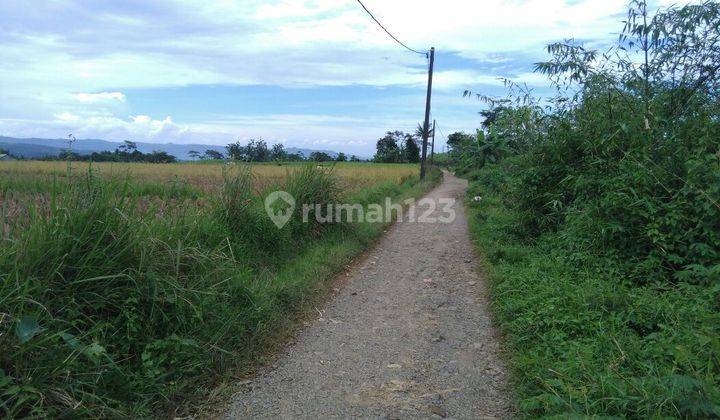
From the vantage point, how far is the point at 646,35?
6102 millimetres

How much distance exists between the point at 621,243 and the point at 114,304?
4998 mm

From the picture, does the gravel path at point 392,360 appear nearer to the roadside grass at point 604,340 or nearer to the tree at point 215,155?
the roadside grass at point 604,340

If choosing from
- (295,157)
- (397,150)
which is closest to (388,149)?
(397,150)

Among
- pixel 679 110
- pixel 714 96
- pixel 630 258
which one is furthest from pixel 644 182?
pixel 714 96

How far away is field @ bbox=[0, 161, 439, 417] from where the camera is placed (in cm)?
269

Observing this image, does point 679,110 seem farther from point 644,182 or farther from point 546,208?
point 546,208

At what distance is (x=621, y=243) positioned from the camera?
16.8 ft

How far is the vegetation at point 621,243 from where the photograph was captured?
2887 mm

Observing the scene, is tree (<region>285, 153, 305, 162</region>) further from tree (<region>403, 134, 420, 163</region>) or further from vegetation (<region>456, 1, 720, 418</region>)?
tree (<region>403, 134, 420, 163</region>)

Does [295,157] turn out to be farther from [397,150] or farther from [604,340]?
[397,150]

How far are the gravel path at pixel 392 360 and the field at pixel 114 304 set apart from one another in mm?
405

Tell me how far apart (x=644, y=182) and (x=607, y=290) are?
5.36ft

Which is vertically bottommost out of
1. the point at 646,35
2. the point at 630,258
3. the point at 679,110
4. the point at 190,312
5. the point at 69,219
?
the point at 190,312

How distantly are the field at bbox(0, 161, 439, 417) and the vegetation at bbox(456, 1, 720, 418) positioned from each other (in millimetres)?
2319
